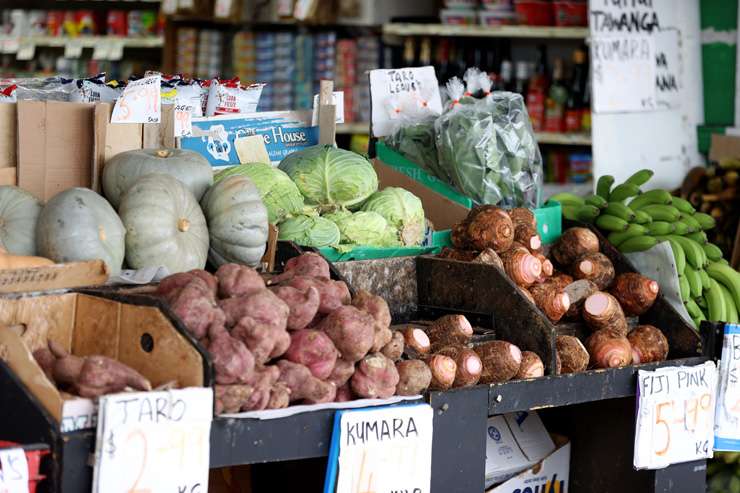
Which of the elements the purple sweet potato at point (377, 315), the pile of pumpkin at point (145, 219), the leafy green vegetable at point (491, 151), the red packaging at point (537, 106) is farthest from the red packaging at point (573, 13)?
Answer: the purple sweet potato at point (377, 315)

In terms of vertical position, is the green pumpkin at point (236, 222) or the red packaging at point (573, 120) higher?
the red packaging at point (573, 120)

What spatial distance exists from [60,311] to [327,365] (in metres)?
0.58

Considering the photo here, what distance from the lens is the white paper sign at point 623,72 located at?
521 cm

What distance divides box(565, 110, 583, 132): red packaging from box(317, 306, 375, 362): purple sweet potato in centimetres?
424

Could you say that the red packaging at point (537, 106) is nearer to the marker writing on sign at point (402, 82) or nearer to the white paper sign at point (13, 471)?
the marker writing on sign at point (402, 82)

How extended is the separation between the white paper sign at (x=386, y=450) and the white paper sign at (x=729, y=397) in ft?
3.52

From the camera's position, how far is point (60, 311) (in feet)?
7.47

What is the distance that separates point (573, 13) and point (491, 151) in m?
2.99

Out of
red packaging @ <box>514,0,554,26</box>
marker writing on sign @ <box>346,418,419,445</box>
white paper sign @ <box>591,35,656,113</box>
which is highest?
red packaging @ <box>514,0,554,26</box>

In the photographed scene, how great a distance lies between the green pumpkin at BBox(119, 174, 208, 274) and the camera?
8.36 feet

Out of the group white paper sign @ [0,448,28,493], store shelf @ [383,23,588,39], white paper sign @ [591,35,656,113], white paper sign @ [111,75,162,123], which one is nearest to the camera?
white paper sign @ [0,448,28,493]

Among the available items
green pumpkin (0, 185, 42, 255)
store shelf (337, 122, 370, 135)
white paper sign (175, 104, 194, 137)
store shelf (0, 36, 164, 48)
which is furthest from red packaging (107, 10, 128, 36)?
green pumpkin (0, 185, 42, 255)

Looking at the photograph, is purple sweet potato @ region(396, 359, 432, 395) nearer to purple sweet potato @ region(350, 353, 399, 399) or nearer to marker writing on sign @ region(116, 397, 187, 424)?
purple sweet potato @ region(350, 353, 399, 399)

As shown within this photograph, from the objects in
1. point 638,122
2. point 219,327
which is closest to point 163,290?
point 219,327
